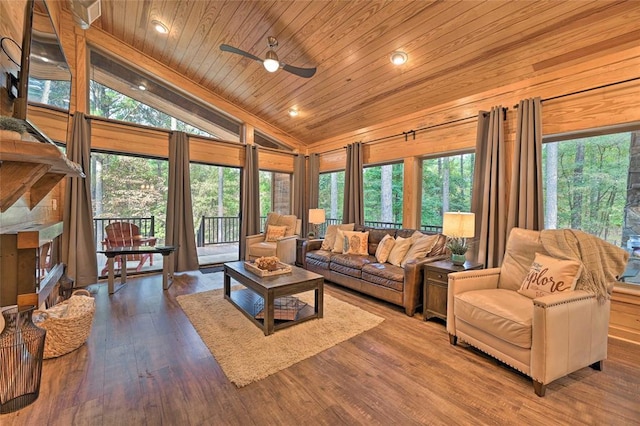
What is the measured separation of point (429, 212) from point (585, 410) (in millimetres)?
3194

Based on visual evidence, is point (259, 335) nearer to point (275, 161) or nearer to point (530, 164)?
point (530, 164)

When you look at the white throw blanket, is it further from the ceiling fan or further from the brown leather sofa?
the ceiling fan

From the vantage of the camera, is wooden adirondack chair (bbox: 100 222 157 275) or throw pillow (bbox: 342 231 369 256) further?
wooden adirondack chair (bbox: 100 222 157 275)


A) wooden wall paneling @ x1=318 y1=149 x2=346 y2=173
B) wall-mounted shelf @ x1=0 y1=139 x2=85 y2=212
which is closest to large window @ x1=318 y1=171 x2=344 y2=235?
wooden wall paneling @ x1=318 y1=149 x2=346 y2=173

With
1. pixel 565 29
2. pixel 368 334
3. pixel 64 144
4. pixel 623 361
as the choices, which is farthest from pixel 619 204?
pixel 64 144

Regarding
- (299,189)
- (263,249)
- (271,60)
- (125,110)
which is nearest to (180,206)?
(263,249)

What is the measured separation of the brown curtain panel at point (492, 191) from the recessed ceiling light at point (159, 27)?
4414 mm

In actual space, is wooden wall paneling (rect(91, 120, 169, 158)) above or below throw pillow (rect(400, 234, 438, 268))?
above

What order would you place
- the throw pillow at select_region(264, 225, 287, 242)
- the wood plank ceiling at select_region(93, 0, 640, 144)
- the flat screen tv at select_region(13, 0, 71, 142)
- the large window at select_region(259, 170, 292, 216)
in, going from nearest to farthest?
the flat screen tv at select_region(13, 0, 71, 142) → the wood plank ceiling at select_region(93, 0, 640, 144) → the throw pillow at select_region(264, 225, 287, 242) → the large window at select_region(259, 170, 292, 216)

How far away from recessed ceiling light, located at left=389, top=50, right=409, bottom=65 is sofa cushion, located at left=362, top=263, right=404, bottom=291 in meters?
2.51

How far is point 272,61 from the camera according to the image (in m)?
3.10

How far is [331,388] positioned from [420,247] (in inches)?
81.7

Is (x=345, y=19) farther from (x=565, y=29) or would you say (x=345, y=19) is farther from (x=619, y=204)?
(x=619, y=204)

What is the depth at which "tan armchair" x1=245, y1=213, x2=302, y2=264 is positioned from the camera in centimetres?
493
